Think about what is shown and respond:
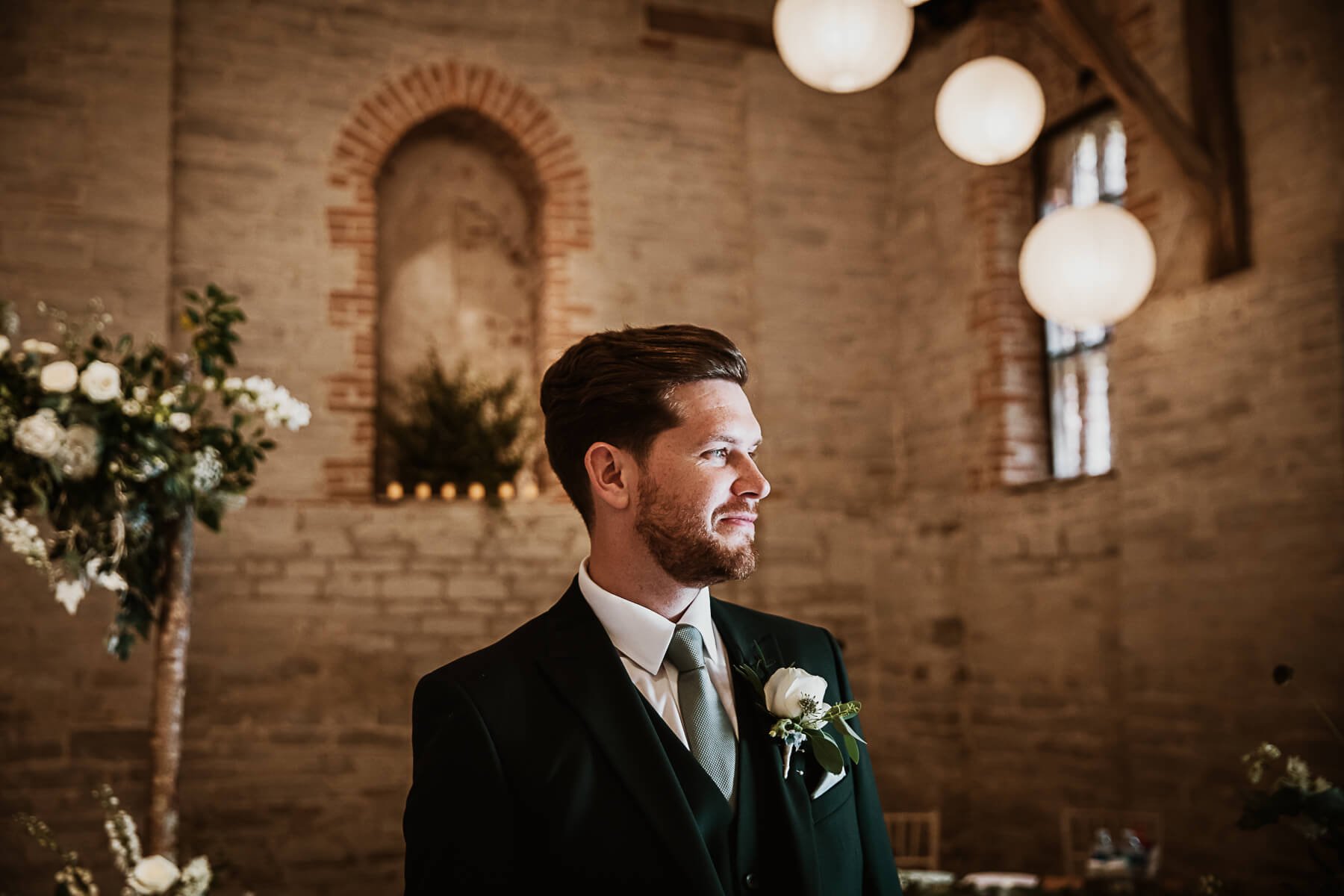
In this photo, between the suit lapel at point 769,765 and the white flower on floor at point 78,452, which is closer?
the suit lapel at point 769,765

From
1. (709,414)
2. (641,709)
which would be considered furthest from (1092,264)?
(641,709)

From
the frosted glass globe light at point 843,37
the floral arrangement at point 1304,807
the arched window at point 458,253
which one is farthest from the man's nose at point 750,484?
the arched window at point 458,253

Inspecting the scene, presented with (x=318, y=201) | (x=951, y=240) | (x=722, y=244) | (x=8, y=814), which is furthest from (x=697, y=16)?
(x=8, y=814)

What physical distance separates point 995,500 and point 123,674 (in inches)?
175

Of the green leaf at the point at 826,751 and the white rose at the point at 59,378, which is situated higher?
the white rose at the point at 59,378

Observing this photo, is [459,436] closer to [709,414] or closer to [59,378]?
[59,378]

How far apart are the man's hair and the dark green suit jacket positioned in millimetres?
251

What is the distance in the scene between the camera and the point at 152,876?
275 cm

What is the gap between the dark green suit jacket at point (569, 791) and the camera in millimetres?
1381

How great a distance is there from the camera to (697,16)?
6527 mm

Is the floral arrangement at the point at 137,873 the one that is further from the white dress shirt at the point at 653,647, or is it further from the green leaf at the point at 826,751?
the green leaf at the point at 826,751

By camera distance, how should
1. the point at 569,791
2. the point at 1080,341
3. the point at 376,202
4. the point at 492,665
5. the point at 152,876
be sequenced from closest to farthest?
the point at 569,791, the point at 492,665, the point at 152,876, the point at 1080,341, the point at 376,202

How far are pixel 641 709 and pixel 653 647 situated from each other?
0.11 meters

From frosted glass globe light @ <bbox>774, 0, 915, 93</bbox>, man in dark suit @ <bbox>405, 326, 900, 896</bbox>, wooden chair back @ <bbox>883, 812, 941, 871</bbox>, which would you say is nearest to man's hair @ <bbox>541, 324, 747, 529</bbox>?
man in dark suit @ <bbox>405, 326, 900, 896</bbox>
